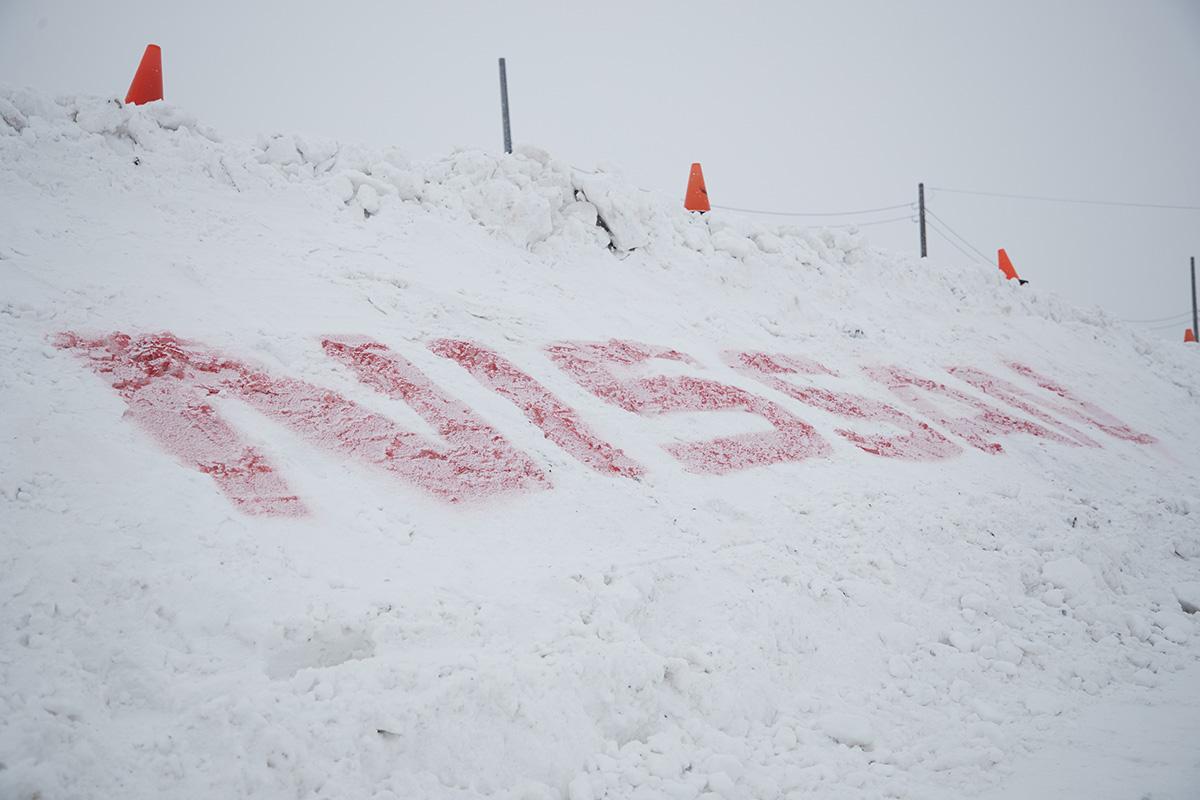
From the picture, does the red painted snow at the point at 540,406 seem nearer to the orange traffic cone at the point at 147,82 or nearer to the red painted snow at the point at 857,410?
the red painted snow at the point at 857,410

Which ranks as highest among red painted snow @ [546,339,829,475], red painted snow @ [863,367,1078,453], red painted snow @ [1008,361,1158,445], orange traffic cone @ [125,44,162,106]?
orange traffic cone @ [125,44,162,106]

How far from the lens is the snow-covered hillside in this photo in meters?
2.67

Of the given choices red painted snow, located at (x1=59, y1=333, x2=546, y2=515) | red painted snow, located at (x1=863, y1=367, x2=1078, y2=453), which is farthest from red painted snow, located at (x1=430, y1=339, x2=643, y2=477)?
red painted snow, located at (x1=863, y1=367, x2=1078, y2=453)

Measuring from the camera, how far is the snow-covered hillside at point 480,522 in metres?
2.67

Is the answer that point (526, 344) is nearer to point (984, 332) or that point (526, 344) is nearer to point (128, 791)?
point (128, 791)

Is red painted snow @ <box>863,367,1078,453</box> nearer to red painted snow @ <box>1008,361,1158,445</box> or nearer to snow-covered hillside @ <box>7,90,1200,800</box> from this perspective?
snow-covered hillside @ <box>7,90,1200,800</box>

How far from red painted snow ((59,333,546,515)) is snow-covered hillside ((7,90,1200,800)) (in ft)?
0.09

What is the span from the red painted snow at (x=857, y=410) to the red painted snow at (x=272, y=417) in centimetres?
355

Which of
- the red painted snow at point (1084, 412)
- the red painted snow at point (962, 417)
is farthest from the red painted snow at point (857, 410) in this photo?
the red painted snow at point (1084, 412)

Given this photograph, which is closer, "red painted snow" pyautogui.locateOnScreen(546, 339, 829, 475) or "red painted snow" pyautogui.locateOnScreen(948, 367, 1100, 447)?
"red painted snow" pyautogui.locateOnScreen(546, 339, 829, 475)

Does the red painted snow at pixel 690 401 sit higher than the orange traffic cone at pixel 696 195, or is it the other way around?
the orange traffic cone at pixel 696 195

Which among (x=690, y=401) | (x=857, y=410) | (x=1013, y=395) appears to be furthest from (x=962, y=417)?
(x=690, y=401)

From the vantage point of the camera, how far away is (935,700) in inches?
143

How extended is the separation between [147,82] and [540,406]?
626 cm
